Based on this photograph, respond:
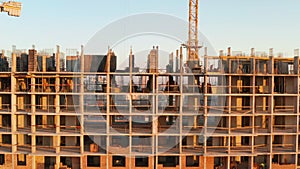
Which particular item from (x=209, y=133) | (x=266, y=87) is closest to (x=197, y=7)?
(x=266, y=87)

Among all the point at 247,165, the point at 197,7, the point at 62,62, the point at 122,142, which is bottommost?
the point at 247,165

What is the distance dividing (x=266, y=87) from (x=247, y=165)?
681 centimetres

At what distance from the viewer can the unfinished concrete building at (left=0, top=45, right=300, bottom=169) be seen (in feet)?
83.1

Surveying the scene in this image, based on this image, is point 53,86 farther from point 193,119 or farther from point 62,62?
point 193,119

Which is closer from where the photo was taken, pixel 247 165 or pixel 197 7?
pixel 247 165

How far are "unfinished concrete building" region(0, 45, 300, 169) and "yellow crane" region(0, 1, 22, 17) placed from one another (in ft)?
24.9

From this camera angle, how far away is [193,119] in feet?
87.7

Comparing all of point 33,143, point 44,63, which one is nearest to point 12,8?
point 44,63

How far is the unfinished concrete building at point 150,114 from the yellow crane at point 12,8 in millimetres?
7600

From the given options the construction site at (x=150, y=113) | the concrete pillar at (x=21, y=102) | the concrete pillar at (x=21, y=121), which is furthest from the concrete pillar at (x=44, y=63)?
the concrete pillar at (x=21, y=121)

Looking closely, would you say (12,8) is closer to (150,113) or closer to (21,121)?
(21,121)

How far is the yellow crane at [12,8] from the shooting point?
32.1 meters

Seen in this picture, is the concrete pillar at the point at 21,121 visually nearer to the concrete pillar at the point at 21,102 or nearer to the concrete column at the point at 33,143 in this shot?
the concrete pillar at the point at 21,102

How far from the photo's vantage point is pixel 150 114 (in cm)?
2534
